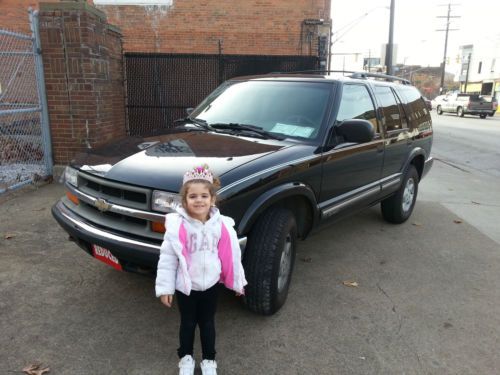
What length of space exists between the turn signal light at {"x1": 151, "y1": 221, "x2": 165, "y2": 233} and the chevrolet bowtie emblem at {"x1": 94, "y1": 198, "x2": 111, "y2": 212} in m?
0.39

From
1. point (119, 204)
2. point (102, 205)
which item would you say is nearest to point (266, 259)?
point (119, 204)

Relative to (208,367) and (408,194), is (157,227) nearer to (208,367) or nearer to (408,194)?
(208,367)

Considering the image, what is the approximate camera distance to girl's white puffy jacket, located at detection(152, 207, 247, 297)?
2316mm

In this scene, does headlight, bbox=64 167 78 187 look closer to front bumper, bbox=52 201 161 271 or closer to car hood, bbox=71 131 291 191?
car hood, bbox=71 131 291 191

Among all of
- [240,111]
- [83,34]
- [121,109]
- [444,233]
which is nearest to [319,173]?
[240,111]

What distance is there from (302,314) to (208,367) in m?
1.00

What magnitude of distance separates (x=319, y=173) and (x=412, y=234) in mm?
2250

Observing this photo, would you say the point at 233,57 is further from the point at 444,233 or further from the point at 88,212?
the point at 88,212

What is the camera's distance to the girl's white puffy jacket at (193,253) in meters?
2.32

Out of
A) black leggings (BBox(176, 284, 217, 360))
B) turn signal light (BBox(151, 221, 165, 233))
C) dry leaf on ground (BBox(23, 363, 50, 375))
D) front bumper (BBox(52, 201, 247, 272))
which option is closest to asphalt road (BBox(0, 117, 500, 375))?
dry leaf on ground (BBox(23, 363, 50, 375))

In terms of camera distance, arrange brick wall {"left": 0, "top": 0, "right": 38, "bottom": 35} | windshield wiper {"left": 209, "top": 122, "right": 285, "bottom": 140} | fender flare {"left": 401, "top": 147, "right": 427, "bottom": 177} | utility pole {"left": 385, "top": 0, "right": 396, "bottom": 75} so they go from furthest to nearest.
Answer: utility pole {"left": 385, "top": 0, "right": 396, "bottom": 75}, brick wall {"left": 0, "top": 0, "right": 38, "bottom": 35}, fender flare {"left": 401, "top": 147, "right": 427, "bottom": 177}, windshield wiper {"left": 209, "top": 122, "right": 285, "bottom": 140}

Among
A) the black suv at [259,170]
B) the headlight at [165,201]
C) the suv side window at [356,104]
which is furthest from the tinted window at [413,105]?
the headlight at [165,201]

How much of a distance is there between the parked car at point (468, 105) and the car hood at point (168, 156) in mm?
32947

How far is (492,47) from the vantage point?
170 ft
